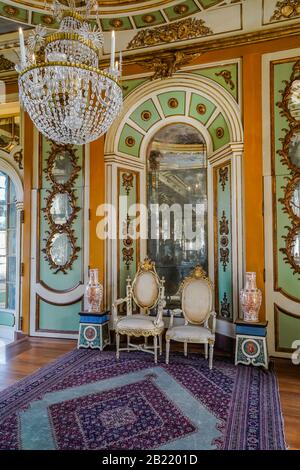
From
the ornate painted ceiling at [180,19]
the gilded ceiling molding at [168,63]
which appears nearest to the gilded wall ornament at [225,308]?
the gilded ceiling molding at [168,63]

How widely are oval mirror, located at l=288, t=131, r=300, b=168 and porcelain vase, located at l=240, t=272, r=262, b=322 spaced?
4.76ft

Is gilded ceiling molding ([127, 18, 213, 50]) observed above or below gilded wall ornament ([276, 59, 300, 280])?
above

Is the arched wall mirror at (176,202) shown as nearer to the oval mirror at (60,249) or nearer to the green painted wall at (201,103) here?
the green painted wall at (201,103)

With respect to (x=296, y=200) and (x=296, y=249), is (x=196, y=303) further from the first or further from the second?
(x=296, y=200)

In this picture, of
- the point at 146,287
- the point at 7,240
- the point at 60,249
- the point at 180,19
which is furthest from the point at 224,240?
the point at 7,240

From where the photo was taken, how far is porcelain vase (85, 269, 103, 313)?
4.64 meters

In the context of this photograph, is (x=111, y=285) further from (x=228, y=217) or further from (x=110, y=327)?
(x=228, y=217)

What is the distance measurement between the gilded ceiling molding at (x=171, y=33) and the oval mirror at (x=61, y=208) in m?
2.35

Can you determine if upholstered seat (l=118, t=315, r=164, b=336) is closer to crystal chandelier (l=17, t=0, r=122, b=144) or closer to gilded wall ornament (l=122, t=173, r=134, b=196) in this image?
gilded wall ornament (l=122, t=173, r=134, b=196)

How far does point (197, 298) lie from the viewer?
4266mm

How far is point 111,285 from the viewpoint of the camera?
4.93 meters

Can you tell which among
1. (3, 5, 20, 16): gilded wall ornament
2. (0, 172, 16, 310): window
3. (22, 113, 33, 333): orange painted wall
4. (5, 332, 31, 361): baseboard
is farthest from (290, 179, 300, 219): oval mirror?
(0, 172, 16, 310): window
